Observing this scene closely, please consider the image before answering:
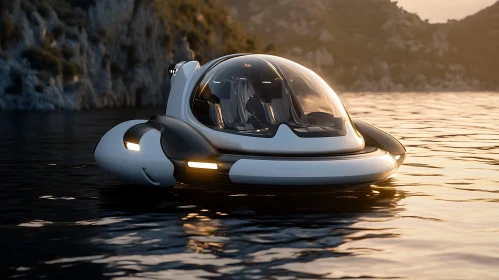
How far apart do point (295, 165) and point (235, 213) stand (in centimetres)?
113

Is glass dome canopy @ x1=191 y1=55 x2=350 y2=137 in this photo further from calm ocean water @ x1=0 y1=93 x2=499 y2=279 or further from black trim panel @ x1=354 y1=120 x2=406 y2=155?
calm ocean water @ x1=0 y1=93 x2=499 y2=279

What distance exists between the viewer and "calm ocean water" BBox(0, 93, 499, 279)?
339 inches

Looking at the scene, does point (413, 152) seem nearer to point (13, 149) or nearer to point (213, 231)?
point (13, 149)

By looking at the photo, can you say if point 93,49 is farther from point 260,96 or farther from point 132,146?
point 132,146

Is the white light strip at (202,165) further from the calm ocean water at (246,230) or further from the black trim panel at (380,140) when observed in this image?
the black trim panel at (380,140)

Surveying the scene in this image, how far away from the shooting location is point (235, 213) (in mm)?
12359

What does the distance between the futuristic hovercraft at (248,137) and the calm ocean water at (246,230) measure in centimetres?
48

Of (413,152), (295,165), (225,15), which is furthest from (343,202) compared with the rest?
(225,15)

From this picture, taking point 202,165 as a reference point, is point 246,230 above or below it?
below

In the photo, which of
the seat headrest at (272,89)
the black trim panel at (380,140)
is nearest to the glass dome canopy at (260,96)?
the seat headrest at (272,89)

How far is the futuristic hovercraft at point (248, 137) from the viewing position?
42.2 ft

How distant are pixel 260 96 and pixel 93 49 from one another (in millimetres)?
85100

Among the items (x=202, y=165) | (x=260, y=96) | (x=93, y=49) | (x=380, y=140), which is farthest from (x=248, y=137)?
(x=93, y=49)

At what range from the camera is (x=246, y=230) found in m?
10.9
